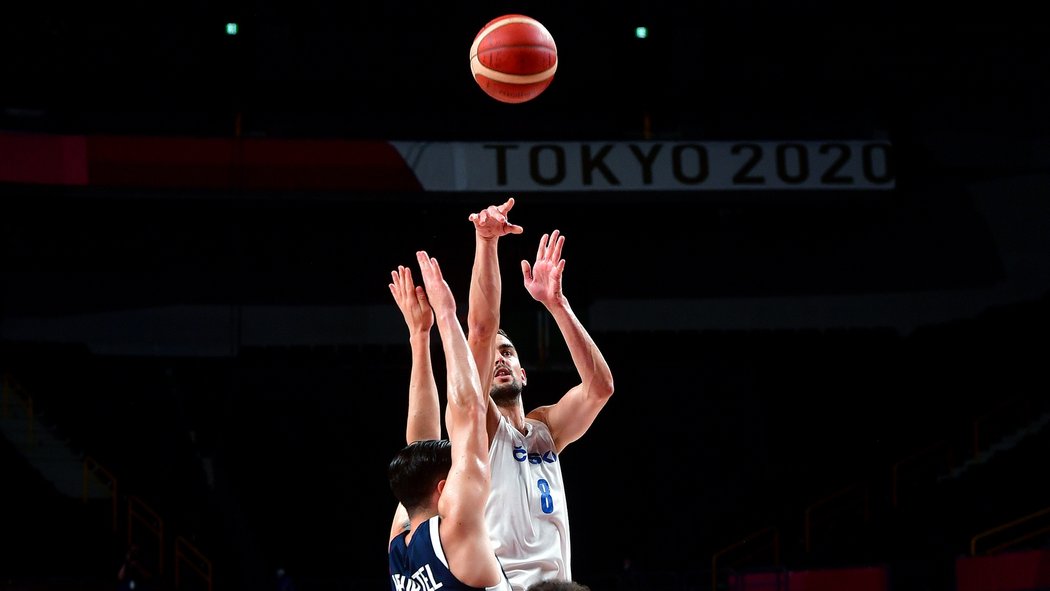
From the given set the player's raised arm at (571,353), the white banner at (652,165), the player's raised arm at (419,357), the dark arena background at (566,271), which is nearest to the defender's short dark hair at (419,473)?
the player's raised arm at (419,357)

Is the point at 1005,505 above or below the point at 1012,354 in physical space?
below

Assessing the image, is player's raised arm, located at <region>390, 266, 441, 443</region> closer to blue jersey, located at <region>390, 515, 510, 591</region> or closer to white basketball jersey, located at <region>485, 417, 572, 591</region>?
white basketball jersey, located at <region>485, 417, 572, 591</region>

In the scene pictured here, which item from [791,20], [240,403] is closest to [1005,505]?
[791,20]

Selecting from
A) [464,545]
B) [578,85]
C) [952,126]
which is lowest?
[464,545]

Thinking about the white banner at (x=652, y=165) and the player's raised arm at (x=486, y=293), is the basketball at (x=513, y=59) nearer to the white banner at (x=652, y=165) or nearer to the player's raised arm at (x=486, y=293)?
the player's raised arm at (x=486, y=293)

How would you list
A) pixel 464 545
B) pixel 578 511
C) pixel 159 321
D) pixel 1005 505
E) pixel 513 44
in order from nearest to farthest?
pixel 464 545 → pixel 513 44 → pixel 1005 505 → pixel 578 511 → pixel 159 321

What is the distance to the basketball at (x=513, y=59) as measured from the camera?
6.84 meters

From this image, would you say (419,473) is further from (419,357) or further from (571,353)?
(571,353)

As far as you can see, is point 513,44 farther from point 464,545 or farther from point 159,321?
point 159,321

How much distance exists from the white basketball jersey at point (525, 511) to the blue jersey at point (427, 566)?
35.1 inches

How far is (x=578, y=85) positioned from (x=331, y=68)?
388cm

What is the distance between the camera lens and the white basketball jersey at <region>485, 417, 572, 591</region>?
4.92 m

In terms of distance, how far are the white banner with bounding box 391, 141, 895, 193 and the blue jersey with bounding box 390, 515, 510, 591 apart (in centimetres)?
1178

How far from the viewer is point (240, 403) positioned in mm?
17016
